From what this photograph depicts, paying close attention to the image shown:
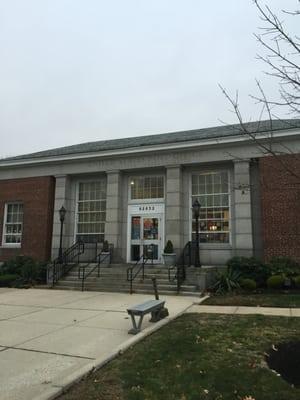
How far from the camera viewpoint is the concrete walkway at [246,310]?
10070 millimetres

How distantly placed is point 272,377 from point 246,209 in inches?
469

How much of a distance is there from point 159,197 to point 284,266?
270 inches

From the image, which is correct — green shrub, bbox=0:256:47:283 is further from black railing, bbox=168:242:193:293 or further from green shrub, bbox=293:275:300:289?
green shrub, bbox=293:275:300:289

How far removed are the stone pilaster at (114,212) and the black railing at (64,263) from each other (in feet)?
5.49

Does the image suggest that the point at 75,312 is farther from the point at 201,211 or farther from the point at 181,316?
the point at 201,211

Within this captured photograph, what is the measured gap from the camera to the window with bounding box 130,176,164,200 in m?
19.5

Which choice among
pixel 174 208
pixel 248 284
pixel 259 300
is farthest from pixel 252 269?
pixel 174 208

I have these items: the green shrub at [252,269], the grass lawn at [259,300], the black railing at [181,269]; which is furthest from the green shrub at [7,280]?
the green shrub at [252,269]

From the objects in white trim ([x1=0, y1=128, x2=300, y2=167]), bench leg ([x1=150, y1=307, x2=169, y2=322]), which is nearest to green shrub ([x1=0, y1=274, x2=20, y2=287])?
white trim ([x1=0, y1=128, x2=300, y2=167])

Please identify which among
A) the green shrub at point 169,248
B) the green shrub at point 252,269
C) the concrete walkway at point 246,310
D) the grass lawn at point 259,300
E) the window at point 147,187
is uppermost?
the window at point 147,187

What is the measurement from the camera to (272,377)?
537 cm

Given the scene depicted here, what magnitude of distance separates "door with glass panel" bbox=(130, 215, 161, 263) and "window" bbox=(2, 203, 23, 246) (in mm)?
6342

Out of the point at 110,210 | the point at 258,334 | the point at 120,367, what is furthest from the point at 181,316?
the point at 110,210

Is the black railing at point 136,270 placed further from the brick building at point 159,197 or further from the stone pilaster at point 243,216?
the stone pilaster at point 243,216
